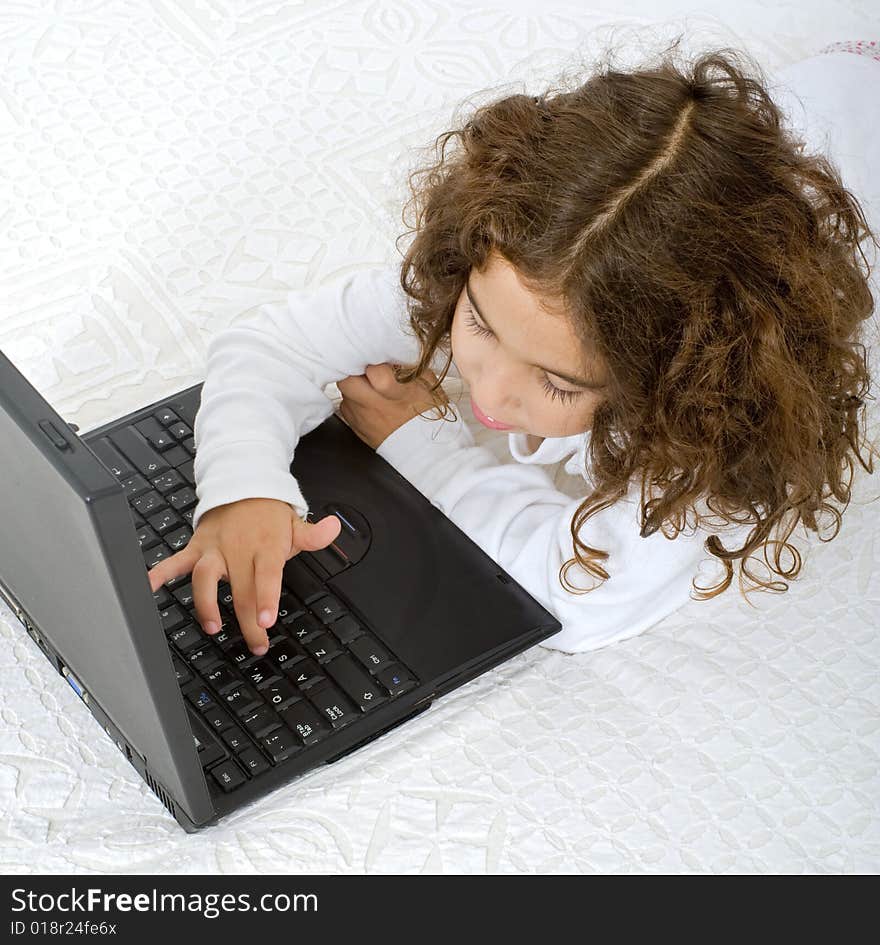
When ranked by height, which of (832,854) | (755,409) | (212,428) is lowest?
(832,854)

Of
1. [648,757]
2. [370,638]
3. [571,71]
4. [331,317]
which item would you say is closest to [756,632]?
[648,757]

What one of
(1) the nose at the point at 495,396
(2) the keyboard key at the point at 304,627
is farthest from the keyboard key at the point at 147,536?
(1) the nose at the point at 495,396

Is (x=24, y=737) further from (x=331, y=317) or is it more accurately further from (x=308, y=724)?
(x=331, y=317)

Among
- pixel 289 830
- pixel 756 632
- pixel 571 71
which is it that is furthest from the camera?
pixel 571 71

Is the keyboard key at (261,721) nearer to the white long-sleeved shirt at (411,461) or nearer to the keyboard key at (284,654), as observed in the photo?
the keyboard key at (284,654)

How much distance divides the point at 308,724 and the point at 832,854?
280mm

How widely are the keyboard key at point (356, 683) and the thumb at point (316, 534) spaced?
0.08 meters

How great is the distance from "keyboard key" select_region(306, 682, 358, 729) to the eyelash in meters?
0.20

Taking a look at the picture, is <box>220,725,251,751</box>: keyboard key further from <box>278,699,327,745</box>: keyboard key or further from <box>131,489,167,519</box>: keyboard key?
<box>131,489,167,519</box>: keyboard key

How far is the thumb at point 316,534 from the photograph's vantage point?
2.43 feet

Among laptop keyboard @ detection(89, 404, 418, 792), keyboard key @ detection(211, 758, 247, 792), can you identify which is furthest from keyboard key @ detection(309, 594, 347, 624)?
keyboard key @ detection(211, 758, 247, 792)

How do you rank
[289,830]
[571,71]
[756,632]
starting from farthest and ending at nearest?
[571,71]
[756,632]
[289,830]

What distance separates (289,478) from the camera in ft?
2.57

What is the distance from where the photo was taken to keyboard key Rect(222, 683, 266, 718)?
2.17 ft
